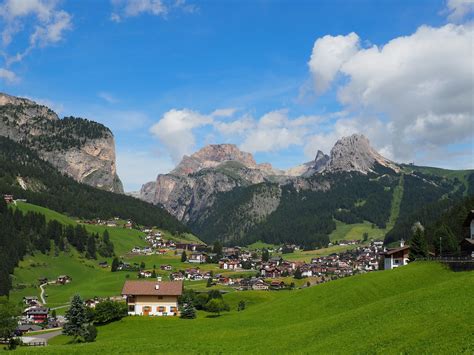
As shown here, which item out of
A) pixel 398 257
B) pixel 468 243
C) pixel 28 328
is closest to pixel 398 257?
pixel 398 257

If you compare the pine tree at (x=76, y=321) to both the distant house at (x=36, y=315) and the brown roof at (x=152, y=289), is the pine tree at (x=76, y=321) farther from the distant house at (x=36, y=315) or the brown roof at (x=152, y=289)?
the distant house at (x=36, y=315)

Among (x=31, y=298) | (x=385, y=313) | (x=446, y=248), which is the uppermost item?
(x=446, y=248)

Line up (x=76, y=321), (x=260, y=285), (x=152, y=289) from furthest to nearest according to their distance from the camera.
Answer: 1. (x=260, y=285)
2. (x=152, y=289)
3. (x=76, y=321)

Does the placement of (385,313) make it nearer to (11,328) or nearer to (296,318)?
(296,318)

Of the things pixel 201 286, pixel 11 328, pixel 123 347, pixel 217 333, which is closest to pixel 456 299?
Answer: pixel 217 333

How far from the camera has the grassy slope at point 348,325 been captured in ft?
125

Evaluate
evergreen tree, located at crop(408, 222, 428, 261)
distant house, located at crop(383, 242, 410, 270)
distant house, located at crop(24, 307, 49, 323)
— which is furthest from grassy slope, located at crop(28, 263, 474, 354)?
distant house, located at crop(24, 307, 49, 323)

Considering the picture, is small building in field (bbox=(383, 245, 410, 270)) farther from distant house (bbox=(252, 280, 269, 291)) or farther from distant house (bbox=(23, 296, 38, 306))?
distant house (bbox=(23, 296, 38, 306))

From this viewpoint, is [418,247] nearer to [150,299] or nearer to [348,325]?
[150,299]

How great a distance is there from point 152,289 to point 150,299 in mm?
2222

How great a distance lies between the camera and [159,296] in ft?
341

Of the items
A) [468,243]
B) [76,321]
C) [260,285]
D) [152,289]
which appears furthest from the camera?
[260,285]

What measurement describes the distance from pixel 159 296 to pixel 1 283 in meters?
94.2

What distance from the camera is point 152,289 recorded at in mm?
104875
